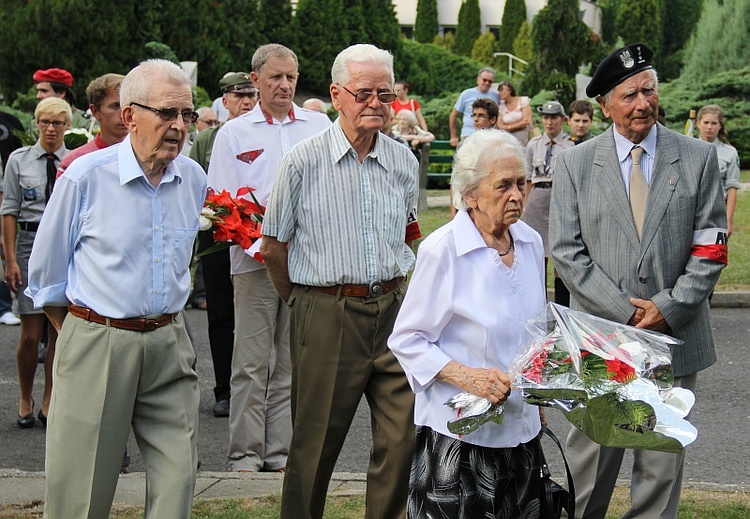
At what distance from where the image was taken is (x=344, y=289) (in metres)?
5.26

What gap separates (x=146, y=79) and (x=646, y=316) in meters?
2.34

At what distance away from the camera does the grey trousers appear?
4.96m

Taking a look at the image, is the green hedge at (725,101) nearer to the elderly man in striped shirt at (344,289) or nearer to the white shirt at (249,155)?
the white shirt at (249,155)

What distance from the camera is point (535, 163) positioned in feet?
35.5

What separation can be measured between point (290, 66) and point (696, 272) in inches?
116

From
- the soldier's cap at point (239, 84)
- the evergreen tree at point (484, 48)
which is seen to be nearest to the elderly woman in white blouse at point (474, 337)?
the soldier's cap at point (239, 84)

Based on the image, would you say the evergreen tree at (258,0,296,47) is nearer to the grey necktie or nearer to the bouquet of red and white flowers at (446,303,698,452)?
the grey necktie

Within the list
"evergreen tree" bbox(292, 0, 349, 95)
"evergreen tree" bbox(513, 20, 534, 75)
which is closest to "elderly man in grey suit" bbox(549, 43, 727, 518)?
"evergreen tree" bbox(292, 0, 349, 95)

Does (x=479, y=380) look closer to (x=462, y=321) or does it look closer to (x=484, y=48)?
(x=462, y=321)

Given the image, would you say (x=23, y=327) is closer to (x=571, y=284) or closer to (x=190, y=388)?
(x=190, y=388)

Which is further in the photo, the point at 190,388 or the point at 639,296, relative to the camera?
the point at 639,296

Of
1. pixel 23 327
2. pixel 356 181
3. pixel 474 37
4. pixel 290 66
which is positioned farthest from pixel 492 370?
pixel 474 37

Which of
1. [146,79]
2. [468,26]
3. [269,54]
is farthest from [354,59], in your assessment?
[468,26]

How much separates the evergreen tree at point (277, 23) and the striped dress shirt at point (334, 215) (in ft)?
87.7
